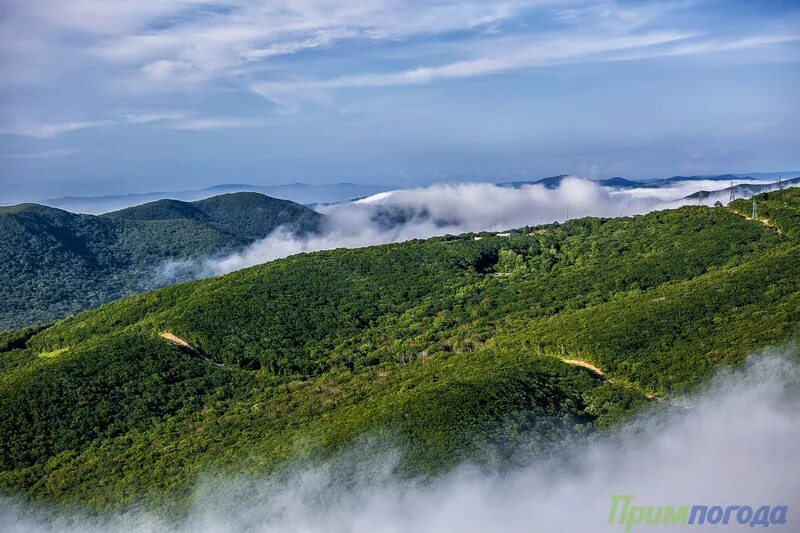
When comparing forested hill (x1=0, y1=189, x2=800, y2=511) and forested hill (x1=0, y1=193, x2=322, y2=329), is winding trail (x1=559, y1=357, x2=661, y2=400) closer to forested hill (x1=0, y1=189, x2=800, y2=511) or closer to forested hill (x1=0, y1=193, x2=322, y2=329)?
forested hill (x1=0, y1=189, x2=800, y2=511)

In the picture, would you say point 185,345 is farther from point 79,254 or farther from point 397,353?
point 79,254

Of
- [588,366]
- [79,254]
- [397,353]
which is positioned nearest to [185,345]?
[397,353]

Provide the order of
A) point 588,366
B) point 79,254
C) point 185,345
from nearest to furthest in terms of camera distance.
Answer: point 588,366
point 185,345
point 79,254

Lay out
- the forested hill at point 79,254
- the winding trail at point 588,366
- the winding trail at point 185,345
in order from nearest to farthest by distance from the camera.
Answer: the winding trail at point 588,366 → the winding trail at point 185,345 → the forested hill at point 79,254

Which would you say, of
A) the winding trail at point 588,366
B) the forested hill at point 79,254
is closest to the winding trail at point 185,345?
the winding trail at point 588,366

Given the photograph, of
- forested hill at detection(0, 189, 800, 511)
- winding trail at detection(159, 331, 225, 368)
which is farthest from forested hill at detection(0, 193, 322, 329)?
winding trail at detection(159, 331, 225, 368)

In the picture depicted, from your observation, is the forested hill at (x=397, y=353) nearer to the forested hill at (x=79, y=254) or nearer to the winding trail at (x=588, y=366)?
the winding trail at (x=588, y=366)
